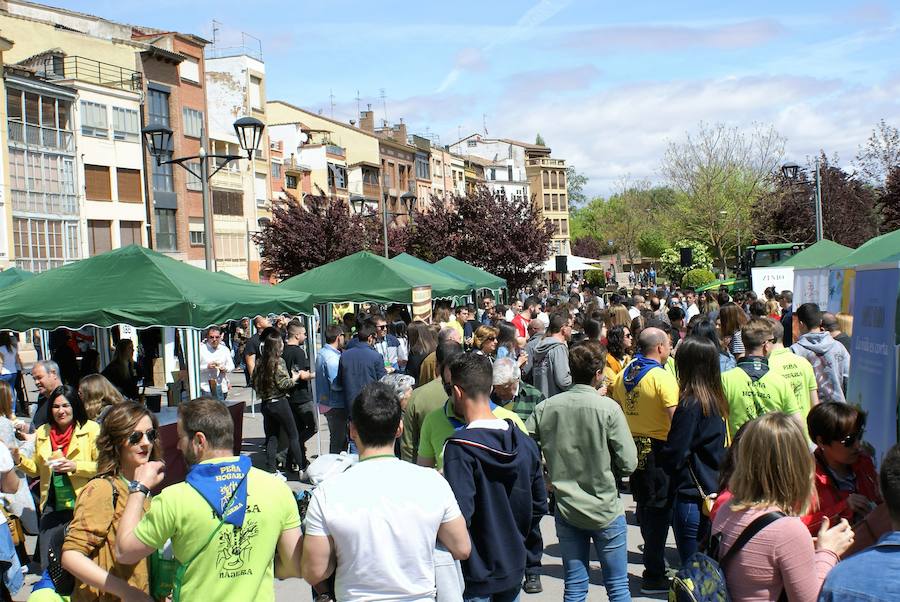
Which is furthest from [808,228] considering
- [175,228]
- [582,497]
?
[582,497]

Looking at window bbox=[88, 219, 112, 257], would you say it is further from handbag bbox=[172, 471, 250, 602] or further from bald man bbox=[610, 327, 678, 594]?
handbag bbox=[172, 471, 250, 602]

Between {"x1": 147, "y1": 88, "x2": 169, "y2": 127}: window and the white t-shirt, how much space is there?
44.2 m

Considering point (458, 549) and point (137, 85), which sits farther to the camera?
point (137, 85)

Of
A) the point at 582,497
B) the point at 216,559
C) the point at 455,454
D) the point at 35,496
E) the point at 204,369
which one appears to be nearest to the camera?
the point at 216,559

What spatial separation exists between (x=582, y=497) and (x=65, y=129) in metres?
38.8

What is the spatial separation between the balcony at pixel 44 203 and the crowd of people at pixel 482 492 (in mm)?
32485

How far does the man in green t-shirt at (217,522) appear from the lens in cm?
343

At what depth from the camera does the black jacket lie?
5.79 meters

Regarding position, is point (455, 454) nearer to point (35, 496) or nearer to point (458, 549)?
point (458, 549)

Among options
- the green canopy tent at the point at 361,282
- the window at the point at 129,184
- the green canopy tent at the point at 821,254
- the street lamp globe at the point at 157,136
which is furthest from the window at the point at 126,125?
the green canopy tent at the point at 821,254

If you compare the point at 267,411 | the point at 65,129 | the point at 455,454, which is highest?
the point at 65,129

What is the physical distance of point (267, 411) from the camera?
1103cm

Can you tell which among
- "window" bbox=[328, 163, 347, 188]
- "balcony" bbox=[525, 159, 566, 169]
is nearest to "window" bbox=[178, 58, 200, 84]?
"window" bbox=[328, 163, 347, 188]

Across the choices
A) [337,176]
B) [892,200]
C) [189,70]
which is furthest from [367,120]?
[892,200]
